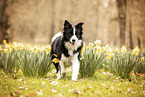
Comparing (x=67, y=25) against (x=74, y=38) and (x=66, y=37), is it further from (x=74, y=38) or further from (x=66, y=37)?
(x=74, y=38)

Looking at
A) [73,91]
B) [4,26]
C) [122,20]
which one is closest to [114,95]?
[73,91]

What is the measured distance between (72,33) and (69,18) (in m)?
16.8

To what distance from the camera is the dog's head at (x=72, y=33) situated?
12.6 feet

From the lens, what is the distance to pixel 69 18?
802 inches

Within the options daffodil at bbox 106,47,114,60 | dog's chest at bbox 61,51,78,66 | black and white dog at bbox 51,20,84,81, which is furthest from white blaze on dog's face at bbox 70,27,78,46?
daffodil at bbox 106,47,114,60

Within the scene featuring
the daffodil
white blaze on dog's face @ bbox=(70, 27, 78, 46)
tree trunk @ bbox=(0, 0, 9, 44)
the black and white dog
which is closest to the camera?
white blaze on dog's face @ bbox=(70, 27, 78, 46)

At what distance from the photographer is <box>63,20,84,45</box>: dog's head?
151 inches

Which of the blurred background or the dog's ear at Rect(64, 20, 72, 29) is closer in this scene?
the dog's ear at Rect(64, 20, 72, 29)

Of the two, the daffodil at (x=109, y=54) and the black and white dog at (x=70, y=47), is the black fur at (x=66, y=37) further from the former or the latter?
the daffodil at (x=109, y=54)

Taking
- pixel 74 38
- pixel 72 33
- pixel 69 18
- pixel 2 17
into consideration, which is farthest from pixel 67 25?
pixel 69 18

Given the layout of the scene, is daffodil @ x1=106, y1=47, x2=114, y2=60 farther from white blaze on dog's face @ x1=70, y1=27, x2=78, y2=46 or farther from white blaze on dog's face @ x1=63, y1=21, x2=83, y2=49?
white blaze on dog's face @ x1=70, y1=27, x2=78, y2=46

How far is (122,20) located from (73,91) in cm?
886

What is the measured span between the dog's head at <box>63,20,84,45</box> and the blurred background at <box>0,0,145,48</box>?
21.2ft

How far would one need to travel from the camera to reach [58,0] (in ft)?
64.5
